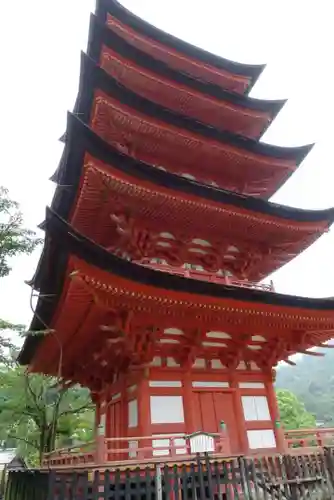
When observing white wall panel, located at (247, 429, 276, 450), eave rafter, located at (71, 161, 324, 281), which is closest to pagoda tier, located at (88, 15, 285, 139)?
eave rafter, located at (71, 161, 324, 281)

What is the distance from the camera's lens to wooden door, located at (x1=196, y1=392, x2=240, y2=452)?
867 cm

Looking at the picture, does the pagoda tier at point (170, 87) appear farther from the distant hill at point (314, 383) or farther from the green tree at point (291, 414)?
the distant hill at point (314, 383)

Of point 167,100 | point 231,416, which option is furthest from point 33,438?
point 167,100

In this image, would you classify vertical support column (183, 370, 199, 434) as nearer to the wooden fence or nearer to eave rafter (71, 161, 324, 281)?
the wooden fence

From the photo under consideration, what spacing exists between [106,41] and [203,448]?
12701 mm

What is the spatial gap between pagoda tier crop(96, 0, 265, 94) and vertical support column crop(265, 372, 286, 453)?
1208cm

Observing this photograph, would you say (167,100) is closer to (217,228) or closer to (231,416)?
(217,228)

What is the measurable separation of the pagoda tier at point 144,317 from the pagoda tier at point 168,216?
1837 mm

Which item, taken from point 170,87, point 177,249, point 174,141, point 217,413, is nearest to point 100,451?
point 217,413

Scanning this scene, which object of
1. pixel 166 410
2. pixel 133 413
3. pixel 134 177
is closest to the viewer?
pixel 166 410

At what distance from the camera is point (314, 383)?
99812mm

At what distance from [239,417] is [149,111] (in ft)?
28.7

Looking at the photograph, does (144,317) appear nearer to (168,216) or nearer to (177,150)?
(168,216)

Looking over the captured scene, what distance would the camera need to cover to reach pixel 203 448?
7.11 metres
